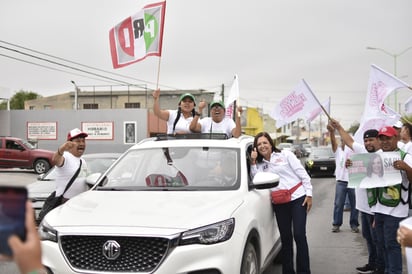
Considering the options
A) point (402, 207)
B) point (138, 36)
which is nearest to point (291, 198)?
point (402, 207)

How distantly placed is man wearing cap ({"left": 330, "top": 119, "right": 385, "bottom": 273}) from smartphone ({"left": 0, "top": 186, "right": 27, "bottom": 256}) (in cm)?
460

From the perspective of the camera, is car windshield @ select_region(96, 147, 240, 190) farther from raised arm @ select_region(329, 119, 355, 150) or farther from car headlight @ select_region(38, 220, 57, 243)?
raised arm @ select_region(329, 119, 355, 150)

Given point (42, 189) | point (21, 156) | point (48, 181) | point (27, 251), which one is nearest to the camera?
point (27, 251)

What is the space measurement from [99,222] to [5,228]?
98.1 inches

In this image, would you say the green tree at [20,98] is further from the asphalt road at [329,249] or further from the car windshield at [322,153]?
the asphalt road at [329,249]

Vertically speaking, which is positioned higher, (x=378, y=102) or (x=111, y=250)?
(x=378, y=102)

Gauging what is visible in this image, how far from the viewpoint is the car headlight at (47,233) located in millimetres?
3879

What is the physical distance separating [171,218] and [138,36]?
4.37 meters

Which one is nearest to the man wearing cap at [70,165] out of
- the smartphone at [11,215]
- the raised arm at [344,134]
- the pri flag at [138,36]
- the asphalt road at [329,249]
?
the asphalt road at [329,249]

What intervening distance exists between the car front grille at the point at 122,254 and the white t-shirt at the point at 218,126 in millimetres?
3215

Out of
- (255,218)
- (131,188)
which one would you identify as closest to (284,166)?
(255,218)

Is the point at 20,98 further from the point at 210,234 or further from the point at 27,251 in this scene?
the point at 27,251

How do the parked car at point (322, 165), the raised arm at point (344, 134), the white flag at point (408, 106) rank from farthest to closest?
the parked car at point (322, 165) < the white flag at point (408, 106) < the raised arm at point (344, 134)

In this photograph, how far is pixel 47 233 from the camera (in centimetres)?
398
